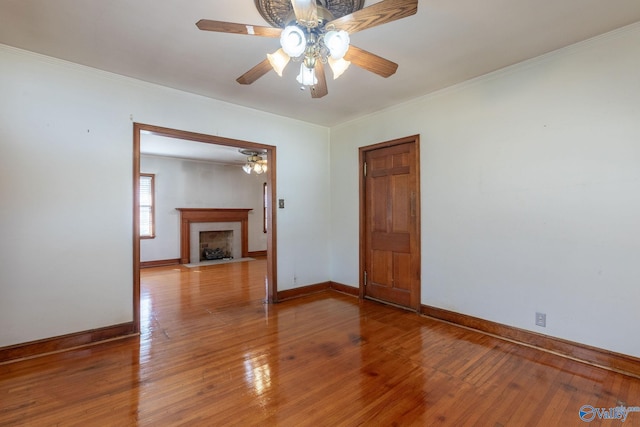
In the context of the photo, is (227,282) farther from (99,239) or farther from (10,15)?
(10,15)

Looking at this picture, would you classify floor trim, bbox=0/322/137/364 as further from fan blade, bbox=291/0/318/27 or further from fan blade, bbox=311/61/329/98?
fan blade, bbox=291/0/318/27

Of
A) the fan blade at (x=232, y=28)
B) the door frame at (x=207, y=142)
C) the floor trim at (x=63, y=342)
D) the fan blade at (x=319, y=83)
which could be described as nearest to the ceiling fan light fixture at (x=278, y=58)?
the fan blade at (x=232, y=28)

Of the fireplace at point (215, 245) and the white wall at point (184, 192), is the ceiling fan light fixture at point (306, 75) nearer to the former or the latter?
the white wall at point (184, 192)

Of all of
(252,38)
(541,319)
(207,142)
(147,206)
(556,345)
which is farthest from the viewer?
(147,206)

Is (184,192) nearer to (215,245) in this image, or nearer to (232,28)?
(215,245)

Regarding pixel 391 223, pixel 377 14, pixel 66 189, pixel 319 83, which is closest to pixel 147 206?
pixel 66 189

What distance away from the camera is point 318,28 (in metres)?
1.74

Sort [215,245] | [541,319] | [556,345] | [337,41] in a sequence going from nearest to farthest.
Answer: [337,41], [556,345], [541,319], [215,245]

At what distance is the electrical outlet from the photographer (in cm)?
257

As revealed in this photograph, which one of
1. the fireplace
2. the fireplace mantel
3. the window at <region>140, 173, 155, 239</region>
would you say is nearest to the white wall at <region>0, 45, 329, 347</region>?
the window at <region>140, 173, 155, 239</region>

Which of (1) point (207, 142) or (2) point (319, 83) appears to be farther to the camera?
(1) point (207, 142)

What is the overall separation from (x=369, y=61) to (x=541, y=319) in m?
2.65

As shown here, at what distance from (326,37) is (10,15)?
7.44 ft

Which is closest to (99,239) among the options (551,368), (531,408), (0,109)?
(0,109)
